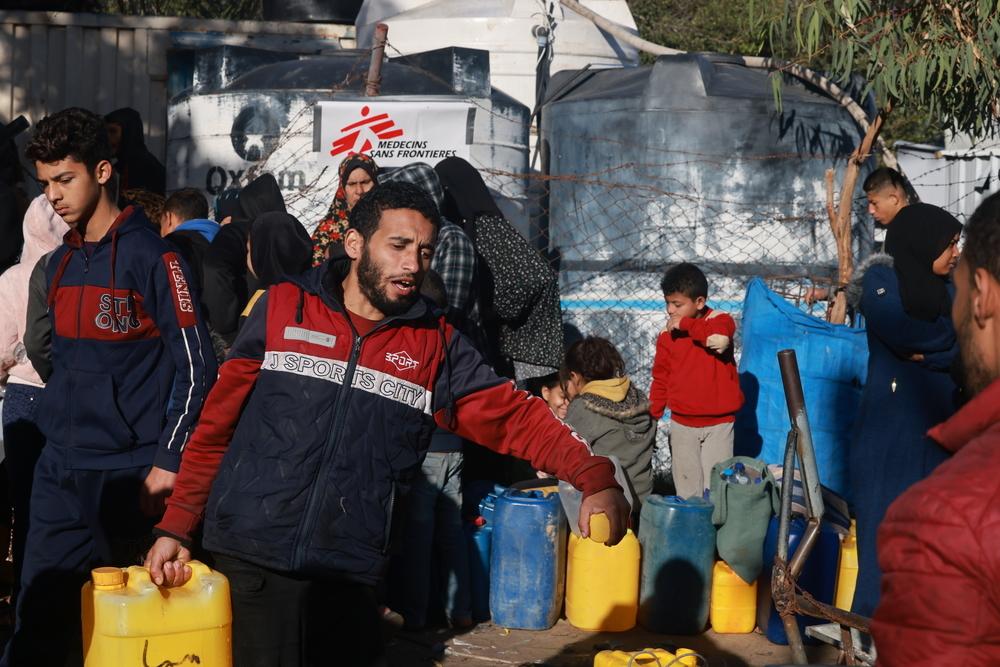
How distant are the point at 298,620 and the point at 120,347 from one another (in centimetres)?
122

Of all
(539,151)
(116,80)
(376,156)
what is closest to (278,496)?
(376,156)

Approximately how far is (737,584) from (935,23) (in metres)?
3.90

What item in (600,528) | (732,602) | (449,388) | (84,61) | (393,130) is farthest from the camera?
(84,61)

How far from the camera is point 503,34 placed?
1073 cm

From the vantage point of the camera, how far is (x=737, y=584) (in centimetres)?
653

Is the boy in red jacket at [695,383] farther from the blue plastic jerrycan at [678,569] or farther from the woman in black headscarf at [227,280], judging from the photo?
the woman in black headscarf at [227,280]

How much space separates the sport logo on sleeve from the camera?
4258 mm

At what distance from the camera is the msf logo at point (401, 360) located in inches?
144

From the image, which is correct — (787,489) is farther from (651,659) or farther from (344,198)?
(344,198)

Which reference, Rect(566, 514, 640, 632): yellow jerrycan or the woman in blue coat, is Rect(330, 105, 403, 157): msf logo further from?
the woman in blue coat

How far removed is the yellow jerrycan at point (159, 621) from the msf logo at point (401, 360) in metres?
0.76

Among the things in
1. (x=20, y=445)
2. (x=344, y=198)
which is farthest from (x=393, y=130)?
(x=20, y=445)

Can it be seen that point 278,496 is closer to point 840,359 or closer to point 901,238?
point 901,238

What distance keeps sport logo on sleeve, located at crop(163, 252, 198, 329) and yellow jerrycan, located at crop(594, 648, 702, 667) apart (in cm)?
188
